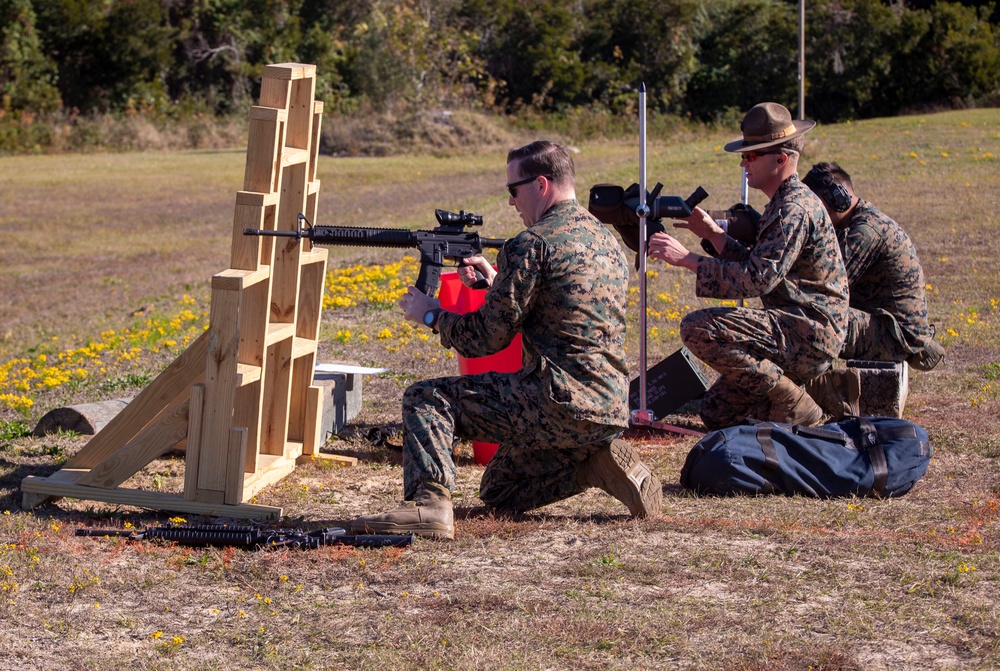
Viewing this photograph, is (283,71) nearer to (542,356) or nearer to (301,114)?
(301,114)

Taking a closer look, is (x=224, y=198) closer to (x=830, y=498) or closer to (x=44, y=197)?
(x=44, y=197)

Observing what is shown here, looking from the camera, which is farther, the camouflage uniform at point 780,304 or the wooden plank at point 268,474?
the camouflage uniform at point 780,304

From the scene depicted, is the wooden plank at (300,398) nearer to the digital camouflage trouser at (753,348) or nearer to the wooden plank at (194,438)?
the wooden plank at (194,438)

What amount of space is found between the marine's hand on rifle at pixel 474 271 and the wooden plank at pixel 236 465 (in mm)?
1217

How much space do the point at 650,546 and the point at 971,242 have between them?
1065 centimetres

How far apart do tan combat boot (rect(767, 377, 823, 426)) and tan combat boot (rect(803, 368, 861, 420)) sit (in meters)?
0.28

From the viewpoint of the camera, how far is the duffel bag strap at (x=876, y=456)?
5.50m

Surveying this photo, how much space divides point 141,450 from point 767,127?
3.60 metres

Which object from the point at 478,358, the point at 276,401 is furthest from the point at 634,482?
the point at 276,401

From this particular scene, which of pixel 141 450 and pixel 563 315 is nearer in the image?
pixel 563 315

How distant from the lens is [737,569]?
14.9 feet

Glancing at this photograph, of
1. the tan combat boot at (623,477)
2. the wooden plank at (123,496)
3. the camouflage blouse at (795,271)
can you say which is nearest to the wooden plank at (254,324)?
the wooden plank at (123,496)

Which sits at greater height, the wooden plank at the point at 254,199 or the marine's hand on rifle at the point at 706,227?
the marine's hand on rifle at the point at 706,227

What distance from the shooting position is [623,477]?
5062mm
